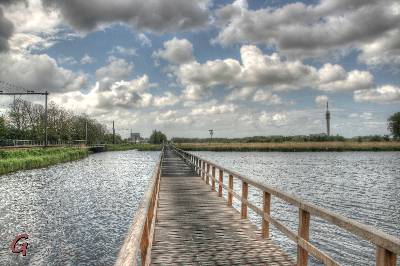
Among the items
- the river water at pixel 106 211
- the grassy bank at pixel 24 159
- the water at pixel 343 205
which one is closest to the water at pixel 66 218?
the river water at pixel 106 211

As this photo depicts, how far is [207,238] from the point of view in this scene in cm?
950

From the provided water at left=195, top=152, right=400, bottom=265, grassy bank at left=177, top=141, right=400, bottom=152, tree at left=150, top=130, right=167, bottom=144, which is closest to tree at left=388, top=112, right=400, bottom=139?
grassy bank at left=177, top=141, right=400, bottom=152

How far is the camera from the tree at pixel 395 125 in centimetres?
11981

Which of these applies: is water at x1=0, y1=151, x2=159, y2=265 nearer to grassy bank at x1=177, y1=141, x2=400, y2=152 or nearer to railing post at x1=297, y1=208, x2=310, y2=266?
railing post at x1=297, y1=208, x2=310, y2=266

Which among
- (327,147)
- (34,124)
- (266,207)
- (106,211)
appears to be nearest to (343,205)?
(106,211)

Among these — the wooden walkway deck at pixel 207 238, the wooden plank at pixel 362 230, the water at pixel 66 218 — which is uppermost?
the wooden plank at pixel 362 230

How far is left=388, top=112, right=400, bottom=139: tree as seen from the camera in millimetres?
119812

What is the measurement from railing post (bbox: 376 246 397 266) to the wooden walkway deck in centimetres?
332

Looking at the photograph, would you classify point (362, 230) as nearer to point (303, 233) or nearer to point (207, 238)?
point (303, 233)

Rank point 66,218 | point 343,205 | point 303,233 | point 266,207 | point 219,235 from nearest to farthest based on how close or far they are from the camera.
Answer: point 303,233, point 266,207, point 219,235, point 66,218, point 343,205

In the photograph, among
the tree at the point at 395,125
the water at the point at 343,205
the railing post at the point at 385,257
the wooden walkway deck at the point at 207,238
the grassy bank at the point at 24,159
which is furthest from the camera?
the tree at the point at 395,125

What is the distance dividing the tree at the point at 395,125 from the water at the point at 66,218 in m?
105

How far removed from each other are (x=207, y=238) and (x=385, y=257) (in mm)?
5674

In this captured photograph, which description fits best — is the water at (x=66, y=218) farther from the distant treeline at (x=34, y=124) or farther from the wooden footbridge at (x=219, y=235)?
the distant treeline at (x=34, y=124)
